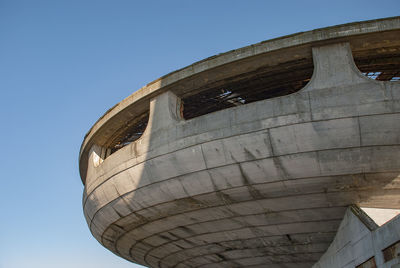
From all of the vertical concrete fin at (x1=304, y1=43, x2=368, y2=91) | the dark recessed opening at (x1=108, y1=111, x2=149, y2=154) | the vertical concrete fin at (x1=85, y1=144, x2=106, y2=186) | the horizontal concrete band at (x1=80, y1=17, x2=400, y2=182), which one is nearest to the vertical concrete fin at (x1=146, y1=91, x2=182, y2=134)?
the horizontal concrete band at (x1=80, y1=17, x2=400, y2=182)

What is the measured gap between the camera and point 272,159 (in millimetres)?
9477

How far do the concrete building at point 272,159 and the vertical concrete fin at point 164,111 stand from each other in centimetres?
4

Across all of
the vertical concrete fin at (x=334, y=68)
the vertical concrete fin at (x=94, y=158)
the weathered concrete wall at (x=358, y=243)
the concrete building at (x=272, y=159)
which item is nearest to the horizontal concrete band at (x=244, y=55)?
the concrete building at (x=272, y=159)

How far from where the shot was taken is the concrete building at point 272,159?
9.00 m

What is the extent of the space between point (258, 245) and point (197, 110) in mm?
5513

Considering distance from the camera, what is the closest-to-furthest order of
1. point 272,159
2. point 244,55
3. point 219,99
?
1. point 272,159
2. point 244,55
3. point 219,99

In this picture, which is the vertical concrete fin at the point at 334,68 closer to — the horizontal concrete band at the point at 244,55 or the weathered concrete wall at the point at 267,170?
the weathered concrete wall at the point at 267,170

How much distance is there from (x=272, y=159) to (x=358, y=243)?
2.85 meters

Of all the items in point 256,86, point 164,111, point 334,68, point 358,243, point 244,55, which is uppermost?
point 256,86

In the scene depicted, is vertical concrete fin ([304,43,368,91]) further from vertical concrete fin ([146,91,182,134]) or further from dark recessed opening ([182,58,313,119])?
vertical concrete fin ([146,91,182,134])

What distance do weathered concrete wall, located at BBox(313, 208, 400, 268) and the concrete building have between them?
0.04 meters

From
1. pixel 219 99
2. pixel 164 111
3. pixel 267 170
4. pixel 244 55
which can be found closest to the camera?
pixel 267 170

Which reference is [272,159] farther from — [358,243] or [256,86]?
[256,86]

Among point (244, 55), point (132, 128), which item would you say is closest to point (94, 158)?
point (132, 128)
